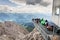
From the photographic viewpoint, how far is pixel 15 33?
3.56 m

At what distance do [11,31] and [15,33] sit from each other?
0.10m

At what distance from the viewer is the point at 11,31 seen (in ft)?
11.7

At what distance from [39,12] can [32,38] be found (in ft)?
2.08

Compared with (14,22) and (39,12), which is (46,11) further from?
(14,22)

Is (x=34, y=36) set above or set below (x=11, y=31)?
below

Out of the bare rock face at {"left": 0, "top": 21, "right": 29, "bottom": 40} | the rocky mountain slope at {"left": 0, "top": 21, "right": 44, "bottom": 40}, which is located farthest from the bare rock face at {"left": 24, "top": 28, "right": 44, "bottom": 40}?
the bare rock face at {"left": 0, "top": 21, "right": 29, "bottom": 40}

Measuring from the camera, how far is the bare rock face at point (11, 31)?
11.6 ft

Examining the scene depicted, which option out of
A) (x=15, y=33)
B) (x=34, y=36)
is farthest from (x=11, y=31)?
(x=34, y=36)

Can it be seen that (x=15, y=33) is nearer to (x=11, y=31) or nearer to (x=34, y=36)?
(x=11, y=31)

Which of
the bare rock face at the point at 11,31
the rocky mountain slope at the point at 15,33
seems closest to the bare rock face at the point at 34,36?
the rocky mountain slope at the point at 15,33

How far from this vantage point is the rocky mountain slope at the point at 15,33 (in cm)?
352

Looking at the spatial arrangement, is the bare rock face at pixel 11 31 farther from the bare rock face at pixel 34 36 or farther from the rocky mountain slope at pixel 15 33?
the bare rock face at pixel 34 36

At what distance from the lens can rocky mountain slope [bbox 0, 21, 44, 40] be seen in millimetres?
3520

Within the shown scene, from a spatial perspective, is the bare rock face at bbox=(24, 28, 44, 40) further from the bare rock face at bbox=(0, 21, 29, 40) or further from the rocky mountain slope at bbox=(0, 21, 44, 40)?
the bare rock face at bbox=(0, 21, 29, 40)
